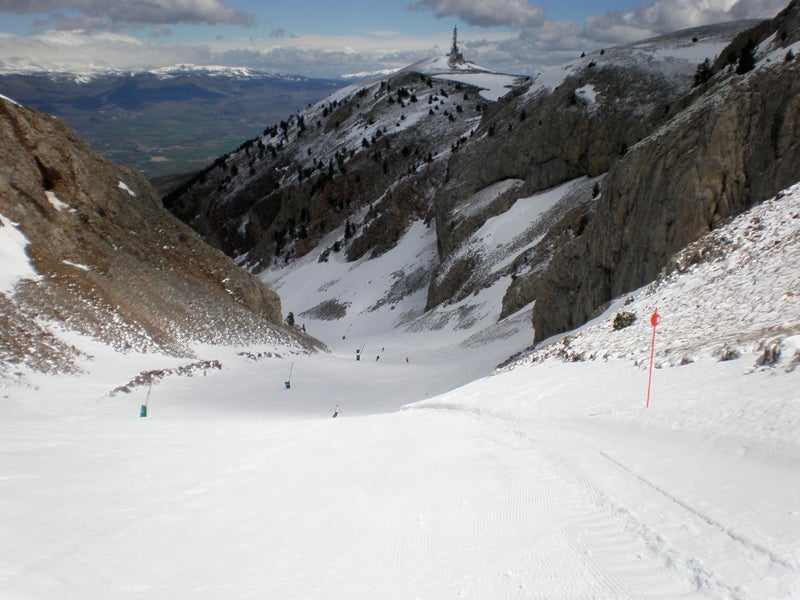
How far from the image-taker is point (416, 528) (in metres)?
5.62

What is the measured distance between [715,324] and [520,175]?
165ft

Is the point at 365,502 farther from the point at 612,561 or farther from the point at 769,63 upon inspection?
the point at 769,63

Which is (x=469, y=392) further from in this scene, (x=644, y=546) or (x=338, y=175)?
(x=338, y=175)

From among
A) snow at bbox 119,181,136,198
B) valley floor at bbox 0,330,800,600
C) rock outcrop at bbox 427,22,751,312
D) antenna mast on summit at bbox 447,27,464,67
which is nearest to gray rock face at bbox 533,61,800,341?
valley floor at bbox 0,330,800,600

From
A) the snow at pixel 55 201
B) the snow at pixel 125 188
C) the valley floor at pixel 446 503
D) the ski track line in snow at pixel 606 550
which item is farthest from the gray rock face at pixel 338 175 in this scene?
the ski track line in snow at pixel 606 550

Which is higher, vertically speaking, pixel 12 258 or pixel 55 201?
pixel 55 201

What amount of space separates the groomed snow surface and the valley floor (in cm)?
3

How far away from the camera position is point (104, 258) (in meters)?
28.2

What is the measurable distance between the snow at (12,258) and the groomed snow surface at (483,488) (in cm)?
958

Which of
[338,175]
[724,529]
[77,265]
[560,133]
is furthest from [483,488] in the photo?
[338,175]

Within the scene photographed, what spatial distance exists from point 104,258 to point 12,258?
17.6 ft

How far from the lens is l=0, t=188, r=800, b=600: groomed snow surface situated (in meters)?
4.52

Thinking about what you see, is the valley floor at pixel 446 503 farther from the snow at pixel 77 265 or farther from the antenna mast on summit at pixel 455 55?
the antenna mast on summit at pixel 455 55

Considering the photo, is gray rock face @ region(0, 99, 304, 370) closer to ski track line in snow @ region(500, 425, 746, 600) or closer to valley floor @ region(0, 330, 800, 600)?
valley floor @ region(0, 330, 800, 600)
